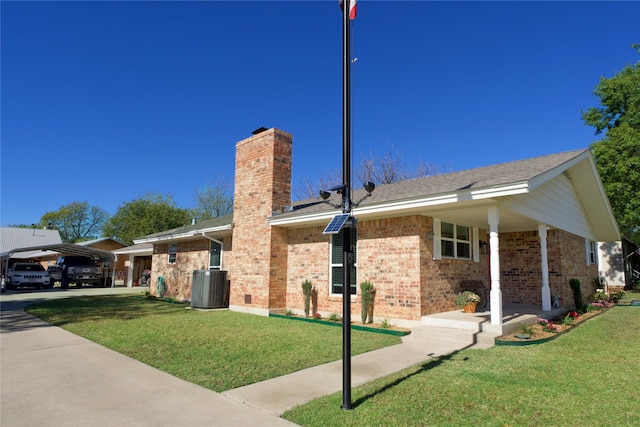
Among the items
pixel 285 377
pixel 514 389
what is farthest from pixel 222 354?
pixel 514 389

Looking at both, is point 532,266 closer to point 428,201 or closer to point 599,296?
point 599,296

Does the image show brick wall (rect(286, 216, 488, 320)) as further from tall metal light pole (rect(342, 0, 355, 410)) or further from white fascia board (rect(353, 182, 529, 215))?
tall metal light pole (rect(342, 0, 355, 410))

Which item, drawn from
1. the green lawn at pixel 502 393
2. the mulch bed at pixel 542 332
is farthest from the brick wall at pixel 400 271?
the green lawn at pixel 502 393

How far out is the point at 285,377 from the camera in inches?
204

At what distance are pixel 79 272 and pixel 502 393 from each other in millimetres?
27757

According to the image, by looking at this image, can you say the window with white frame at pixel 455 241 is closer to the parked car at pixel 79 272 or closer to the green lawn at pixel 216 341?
the green lawn at pixel 216 341

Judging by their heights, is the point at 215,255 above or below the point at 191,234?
below

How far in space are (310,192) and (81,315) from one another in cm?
2416

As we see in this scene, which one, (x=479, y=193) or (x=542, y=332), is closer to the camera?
(x=479, y=193)

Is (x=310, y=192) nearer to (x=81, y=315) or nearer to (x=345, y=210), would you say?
(x=81, y=315)

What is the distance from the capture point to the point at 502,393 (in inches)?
177

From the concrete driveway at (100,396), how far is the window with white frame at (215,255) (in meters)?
8.08

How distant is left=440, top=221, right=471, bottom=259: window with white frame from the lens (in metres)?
10.1

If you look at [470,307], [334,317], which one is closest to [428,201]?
[470,307]
